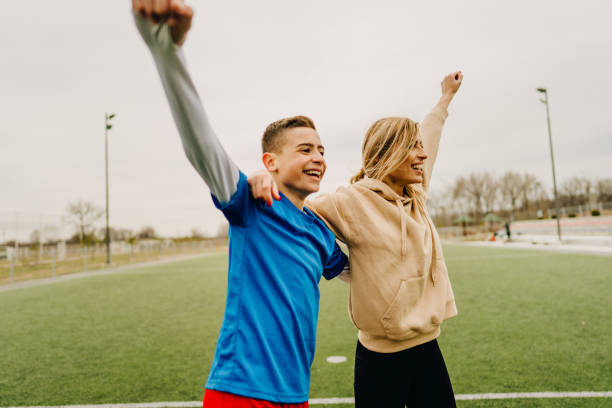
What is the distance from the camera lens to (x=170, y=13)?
0.94 meters

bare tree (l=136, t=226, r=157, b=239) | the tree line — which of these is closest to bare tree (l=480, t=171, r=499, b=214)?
the tree line

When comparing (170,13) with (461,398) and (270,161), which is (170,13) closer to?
(270,161)

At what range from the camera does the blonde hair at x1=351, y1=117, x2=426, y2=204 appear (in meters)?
2.11

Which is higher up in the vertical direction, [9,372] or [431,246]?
[431,246]

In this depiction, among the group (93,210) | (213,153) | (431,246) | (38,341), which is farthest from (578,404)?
(93,210)

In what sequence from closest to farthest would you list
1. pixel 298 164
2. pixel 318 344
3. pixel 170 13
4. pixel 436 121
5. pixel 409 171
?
1. pixel 170 13
2. pixel 298 164
3. pixel 409 171
4. pixel 436 121
5. pixel 318 344

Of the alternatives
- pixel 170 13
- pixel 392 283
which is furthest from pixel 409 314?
pixel 170 13

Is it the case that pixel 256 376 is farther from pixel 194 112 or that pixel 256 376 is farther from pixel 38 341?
pixel 38 341

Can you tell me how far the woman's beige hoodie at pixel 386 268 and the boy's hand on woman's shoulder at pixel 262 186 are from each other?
0.58 m

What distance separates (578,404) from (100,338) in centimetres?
635

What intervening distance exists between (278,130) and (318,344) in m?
4.32

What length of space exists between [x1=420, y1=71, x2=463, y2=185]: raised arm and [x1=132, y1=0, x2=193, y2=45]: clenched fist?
6.06 feet

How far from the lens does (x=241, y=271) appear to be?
151 cm

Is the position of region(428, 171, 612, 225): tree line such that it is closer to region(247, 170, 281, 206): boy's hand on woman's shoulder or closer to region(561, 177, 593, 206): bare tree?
region(561, 177, 593, 206): bare tree
